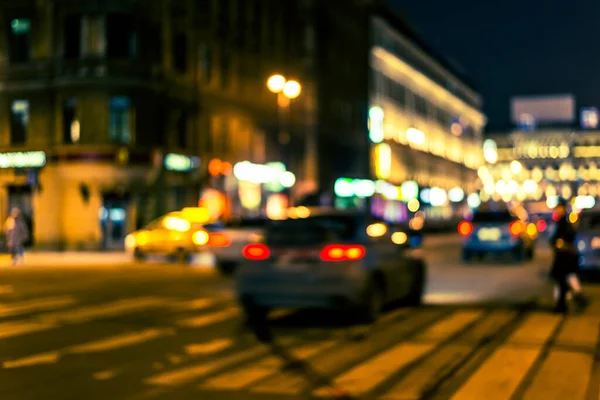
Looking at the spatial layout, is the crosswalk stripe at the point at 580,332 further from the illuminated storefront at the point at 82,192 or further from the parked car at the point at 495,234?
the illuminated storefront at the point at 82,192

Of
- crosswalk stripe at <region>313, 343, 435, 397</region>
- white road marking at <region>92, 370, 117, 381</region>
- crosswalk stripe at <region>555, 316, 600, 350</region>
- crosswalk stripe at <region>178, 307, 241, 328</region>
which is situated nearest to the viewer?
crosswalk stripe at <region>313, 343, 435, 397</region>

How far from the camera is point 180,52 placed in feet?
145

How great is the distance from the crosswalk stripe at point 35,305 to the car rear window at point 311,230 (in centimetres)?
459

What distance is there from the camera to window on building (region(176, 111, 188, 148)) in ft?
144

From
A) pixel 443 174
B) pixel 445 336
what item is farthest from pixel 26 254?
pixel 443 174

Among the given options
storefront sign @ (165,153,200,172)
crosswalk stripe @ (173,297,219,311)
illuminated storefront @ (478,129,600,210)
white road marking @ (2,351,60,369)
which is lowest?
white road marking @ (2,351,60,369)

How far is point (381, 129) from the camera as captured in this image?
263 ft

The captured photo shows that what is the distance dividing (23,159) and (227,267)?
19.9 m

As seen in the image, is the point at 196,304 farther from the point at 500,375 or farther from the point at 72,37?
the point at 72,37

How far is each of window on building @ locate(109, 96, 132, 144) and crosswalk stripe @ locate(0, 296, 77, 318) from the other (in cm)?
2320

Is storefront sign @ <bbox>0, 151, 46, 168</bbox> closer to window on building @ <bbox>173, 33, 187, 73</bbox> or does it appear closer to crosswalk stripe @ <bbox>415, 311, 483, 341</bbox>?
window on building @ <bbox>173, 33, 187, 73</bbox>

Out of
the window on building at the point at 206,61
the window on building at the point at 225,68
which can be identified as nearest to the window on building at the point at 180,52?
the window on building at the point at 206,61

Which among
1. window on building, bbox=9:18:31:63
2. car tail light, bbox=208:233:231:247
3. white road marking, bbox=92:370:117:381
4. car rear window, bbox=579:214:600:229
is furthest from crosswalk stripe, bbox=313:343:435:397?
window on building, bbox=9:18:31:63

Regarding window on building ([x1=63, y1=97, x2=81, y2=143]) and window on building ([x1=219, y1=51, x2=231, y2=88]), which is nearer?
window on building ([x1=63, y1=97, x2=81, y2=143])
